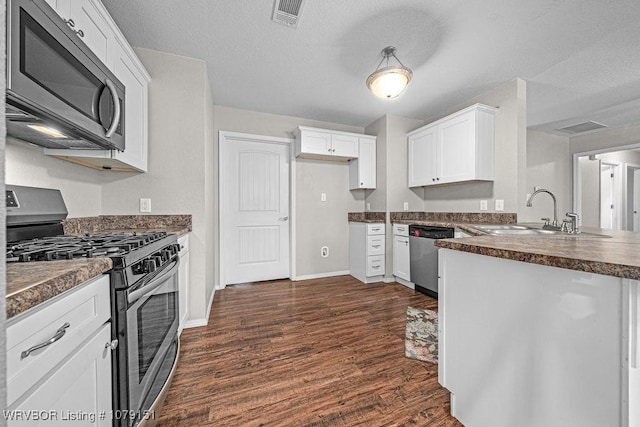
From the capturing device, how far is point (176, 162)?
217 cm

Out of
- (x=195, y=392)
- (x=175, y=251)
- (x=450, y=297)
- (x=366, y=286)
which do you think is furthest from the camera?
(x=366, y=286)

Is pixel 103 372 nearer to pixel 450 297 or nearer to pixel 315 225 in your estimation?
pixel 450 297

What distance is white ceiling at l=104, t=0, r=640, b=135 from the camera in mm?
1690

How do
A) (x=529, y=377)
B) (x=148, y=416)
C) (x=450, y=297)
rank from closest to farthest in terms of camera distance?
(x=529, y=377), (x=148, y=416), (x=450, y=297)

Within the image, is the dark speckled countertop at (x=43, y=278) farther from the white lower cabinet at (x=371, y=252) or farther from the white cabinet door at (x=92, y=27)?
the white lower cabinet at (x=371, y=252)

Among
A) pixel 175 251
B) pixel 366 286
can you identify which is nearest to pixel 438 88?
pixel 366 286

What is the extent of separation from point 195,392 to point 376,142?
3527mm

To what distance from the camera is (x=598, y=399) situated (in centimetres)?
73

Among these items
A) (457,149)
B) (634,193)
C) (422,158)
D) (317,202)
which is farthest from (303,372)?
(634,193)

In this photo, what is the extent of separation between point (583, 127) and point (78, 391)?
6.38m

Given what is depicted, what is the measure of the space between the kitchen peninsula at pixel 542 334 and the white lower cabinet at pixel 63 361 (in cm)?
137

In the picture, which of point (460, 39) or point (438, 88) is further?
point (438, 88)

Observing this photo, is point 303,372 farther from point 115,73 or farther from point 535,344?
point 115,73

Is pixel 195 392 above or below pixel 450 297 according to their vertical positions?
below
